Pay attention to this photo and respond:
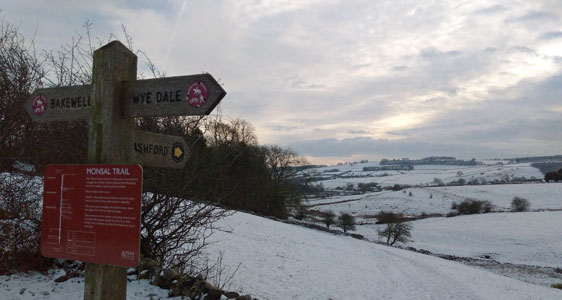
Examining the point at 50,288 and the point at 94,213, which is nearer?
the point at 94,213

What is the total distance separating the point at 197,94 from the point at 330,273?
561 inches

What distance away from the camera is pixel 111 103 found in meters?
3.24

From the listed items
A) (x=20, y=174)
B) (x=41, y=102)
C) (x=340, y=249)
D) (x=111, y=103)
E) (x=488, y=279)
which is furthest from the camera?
(x=340, y=249)

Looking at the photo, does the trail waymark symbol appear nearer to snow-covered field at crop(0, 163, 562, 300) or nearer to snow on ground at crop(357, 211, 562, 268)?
snow-covered field at crop(0, 163, 562, 300)

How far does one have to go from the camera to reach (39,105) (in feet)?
12.4

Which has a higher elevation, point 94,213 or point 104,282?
point 94,213

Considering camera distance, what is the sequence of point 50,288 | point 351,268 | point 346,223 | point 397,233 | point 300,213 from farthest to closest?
1. point 300,213
2. point 346,223
3. point 397,233
4. point 351,268
5. point 50,288

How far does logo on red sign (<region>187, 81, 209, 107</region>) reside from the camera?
9.93 ft

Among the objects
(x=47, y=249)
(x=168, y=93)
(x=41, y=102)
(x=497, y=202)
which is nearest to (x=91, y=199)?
(x=47, y=249)

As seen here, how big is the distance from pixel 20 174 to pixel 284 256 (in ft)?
39.4

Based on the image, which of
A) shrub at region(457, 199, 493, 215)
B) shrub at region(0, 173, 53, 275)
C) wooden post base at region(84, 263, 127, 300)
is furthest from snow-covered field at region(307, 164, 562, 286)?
wooden post base at region(84, 263, 127, 300)

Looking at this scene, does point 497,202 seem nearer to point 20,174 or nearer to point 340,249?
point 340,249

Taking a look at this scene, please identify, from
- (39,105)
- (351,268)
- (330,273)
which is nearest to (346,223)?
(351,268)

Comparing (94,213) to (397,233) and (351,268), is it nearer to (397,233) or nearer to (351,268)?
(351,268)
